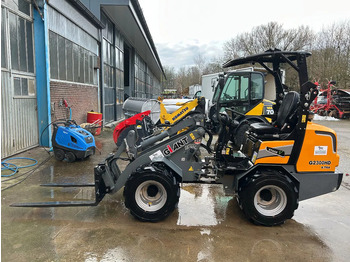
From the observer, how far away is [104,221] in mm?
3771

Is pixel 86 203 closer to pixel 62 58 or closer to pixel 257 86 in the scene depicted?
pixel 62 58

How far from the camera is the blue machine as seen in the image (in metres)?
6.53

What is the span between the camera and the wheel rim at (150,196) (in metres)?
3.77

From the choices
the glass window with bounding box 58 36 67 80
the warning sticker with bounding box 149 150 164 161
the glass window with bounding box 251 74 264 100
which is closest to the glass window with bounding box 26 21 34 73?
the glass window with bounding box 58 36 67 80

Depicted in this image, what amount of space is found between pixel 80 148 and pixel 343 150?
8.72m

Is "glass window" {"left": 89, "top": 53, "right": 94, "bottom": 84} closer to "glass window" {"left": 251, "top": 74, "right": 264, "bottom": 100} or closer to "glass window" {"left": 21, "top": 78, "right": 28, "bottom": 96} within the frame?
"glass window" {"left": 21, "top": 78, "right": 28, "bottom": 96}

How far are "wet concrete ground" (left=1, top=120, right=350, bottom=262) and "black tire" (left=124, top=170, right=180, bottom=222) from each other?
5.8 inches

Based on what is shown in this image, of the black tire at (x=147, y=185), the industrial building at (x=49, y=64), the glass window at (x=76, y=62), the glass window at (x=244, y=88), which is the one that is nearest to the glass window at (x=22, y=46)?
the industrial building at (x=49, y=64)

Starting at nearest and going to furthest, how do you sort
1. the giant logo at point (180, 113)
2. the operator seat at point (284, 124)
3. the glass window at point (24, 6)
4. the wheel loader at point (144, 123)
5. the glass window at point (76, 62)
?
the operator seat at point (284, 124), the glass window at point (24, 6), the wheel loader at point (144, 123), the giant logo at point (180, 113), the glass window at point (76, 62)

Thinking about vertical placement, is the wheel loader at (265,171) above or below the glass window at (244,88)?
below

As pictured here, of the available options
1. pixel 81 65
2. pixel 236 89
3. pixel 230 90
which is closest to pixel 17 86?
pixel 81 65

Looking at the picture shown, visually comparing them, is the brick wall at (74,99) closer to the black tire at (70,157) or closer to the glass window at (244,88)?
the black tire at (70,157)

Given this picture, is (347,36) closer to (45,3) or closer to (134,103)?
(134,103)

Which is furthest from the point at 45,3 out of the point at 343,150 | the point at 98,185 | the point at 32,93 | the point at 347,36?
the point at 347,36
